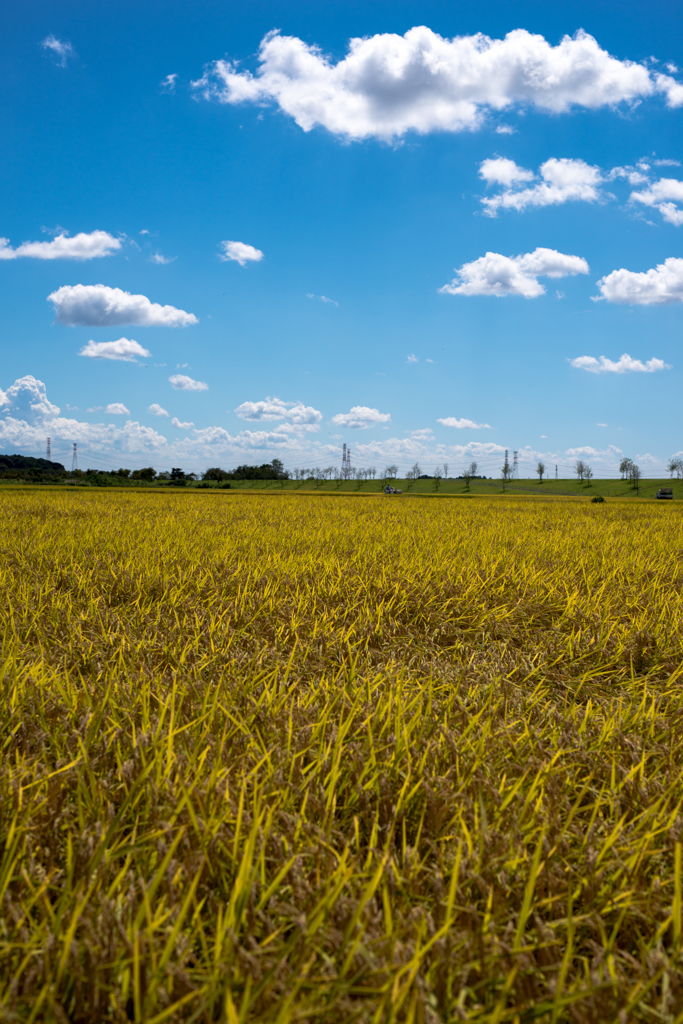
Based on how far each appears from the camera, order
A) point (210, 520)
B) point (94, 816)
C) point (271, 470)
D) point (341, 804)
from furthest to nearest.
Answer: point (271, 470)
point (210, 520)
point (341, 804)
point (94, 816)

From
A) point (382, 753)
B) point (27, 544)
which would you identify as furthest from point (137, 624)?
point (27, 544)

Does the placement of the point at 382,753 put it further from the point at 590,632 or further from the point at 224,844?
the point at 590,632

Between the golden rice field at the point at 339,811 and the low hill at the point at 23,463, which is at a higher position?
the low hill at the point at 23,463

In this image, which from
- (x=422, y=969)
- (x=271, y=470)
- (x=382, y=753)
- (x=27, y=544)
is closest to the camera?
(x=422, y=969)

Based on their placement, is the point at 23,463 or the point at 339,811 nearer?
the point at 339,811

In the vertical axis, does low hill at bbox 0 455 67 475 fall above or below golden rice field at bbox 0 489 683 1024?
above

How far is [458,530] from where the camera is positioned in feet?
23.7

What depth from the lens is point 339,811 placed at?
1447 millimetres

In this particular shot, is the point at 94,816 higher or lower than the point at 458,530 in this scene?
lower

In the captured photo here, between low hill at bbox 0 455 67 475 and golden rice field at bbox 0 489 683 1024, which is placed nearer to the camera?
golden rice field at bbox 0 489 683 1024

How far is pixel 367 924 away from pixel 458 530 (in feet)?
21.2

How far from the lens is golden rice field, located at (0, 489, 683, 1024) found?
89 centimetres

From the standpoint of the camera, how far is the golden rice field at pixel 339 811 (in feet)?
2.91

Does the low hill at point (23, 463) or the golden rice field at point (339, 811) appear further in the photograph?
the low hill at point (23, 463)
